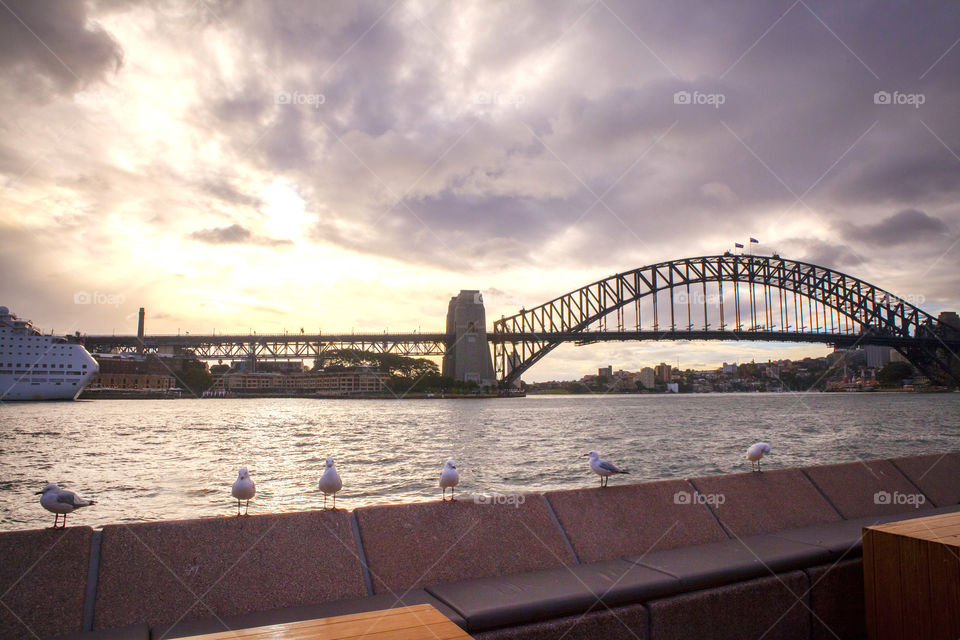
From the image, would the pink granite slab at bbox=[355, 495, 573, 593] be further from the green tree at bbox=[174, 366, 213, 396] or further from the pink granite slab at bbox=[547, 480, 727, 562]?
the green tree at bbox=[174, 366, 213, 396]

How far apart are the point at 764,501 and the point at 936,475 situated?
84.8 inches

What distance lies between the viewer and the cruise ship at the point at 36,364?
61.7 meters

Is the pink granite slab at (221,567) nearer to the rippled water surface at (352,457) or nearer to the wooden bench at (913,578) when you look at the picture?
the wooden bench at (913,578)

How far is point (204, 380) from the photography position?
107500 millimetres

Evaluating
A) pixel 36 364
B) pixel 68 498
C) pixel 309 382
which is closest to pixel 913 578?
pixel 68 498

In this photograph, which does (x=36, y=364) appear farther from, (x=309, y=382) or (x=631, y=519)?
(x=631, y=519)

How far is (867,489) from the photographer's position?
15.1ft

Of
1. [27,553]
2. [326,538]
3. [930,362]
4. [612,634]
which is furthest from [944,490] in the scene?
[930,362]

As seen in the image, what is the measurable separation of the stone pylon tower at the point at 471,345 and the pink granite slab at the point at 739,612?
76110 mm

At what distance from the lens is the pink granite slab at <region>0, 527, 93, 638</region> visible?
249 cm

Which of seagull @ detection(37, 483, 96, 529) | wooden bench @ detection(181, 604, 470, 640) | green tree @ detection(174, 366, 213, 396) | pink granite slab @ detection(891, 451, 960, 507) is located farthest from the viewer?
green tree @ detection(174, 366, 213, 396)

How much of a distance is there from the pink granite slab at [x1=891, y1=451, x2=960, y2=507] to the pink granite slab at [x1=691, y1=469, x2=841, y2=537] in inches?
49.9

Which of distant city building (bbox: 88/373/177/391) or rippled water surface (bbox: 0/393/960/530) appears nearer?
rippled water surface (bbox: 0/393/960/530)

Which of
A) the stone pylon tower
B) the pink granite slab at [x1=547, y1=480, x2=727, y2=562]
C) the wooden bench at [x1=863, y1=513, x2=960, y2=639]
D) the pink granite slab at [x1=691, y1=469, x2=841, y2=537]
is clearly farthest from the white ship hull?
the wooden bench at [x1=863, y1=513, x2=960, y2=639]
